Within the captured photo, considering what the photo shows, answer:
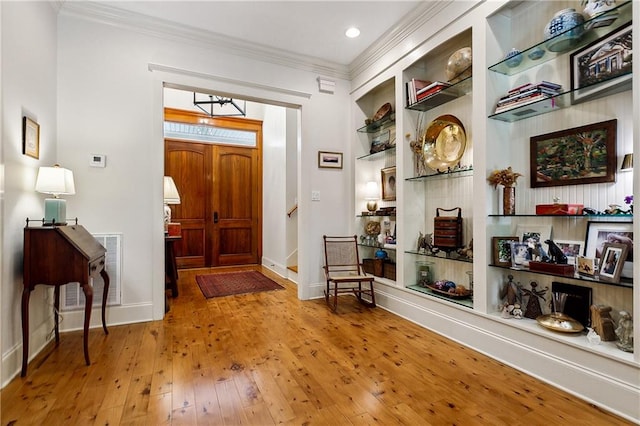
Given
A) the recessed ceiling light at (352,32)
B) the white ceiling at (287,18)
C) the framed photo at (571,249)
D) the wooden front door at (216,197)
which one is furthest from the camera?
the wooden front door at (216,197)

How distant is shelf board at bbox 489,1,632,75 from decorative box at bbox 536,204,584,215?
1.07m

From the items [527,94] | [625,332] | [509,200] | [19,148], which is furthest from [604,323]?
[19,148]

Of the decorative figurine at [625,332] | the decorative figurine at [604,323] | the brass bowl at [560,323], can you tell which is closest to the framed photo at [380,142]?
the brass bowl at [560,323]

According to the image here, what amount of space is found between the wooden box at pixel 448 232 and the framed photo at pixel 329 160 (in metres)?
1.57

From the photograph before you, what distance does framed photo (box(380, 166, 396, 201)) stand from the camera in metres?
3.67

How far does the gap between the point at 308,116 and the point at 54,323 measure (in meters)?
3.29

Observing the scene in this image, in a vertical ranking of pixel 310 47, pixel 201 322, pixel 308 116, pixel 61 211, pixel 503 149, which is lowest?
pixel 201 322

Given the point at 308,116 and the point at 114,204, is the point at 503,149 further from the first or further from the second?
the point at 114,204

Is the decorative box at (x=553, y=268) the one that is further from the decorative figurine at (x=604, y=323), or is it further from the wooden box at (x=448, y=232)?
the wooden box at (x=448, y=232)

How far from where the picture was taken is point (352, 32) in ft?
10.7

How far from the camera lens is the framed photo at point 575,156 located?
1900 millimetres

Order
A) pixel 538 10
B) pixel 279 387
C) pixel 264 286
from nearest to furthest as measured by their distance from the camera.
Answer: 1. pixel 279 387
2. pixel 538 10
3. pixel 264 286

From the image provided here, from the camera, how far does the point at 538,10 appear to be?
2262 mm

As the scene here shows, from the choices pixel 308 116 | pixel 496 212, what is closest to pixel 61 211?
pixel 308 116
